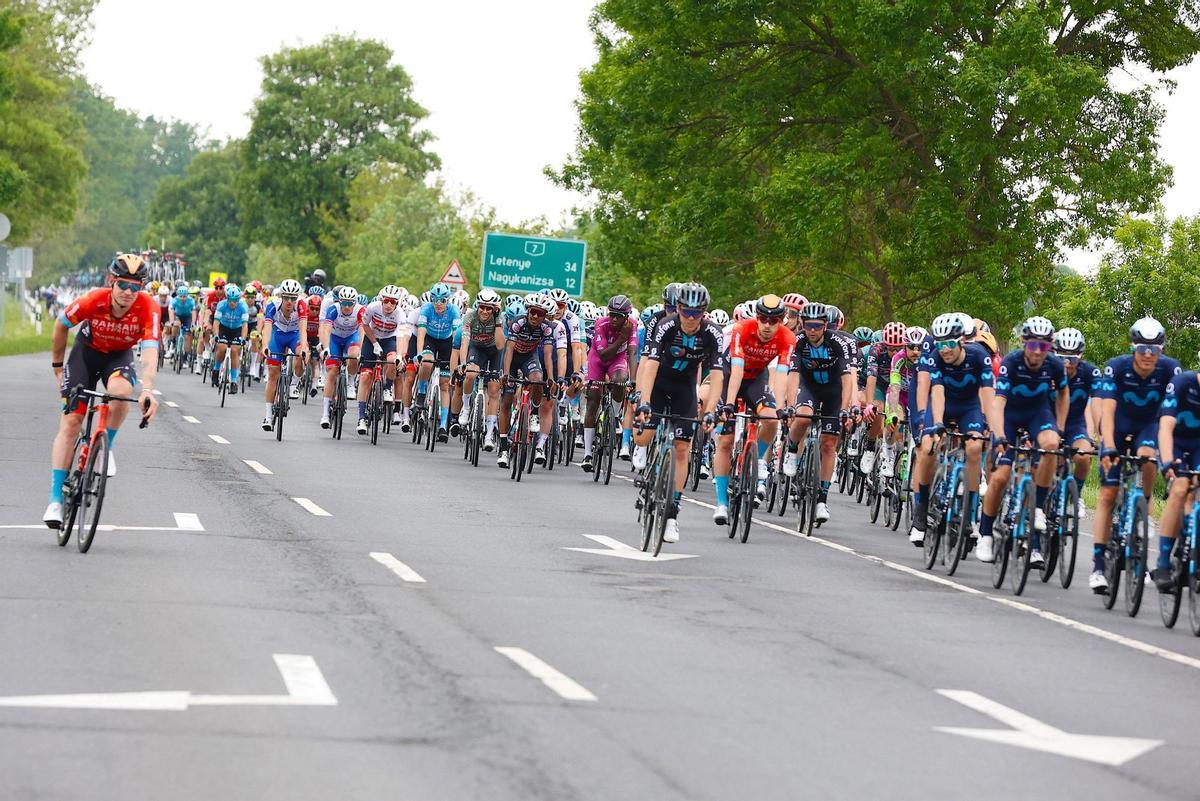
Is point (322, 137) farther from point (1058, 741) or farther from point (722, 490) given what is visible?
point (1058, 741)

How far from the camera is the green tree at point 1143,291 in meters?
29.8

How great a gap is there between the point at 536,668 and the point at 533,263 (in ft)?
126

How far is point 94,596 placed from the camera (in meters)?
10.5

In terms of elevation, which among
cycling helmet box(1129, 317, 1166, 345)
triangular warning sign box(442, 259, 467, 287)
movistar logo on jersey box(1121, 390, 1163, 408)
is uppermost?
triangular warning sign box(442, 259, 467, 287)

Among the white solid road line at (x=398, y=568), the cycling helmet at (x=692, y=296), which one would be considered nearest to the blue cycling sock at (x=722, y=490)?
the cycling helmet at (x=692, y=296)

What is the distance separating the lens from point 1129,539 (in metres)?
13.1

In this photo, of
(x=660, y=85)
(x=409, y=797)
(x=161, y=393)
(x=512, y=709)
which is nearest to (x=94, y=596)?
(x=512, y=709)

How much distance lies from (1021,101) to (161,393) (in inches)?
624

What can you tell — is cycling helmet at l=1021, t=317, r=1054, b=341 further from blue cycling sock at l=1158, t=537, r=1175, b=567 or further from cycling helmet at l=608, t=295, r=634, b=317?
cycling helmet at l=608, t=295, r=634, b=317

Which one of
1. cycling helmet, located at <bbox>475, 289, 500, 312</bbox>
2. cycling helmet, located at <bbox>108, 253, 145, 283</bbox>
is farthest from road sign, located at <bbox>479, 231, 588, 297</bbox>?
cycling helmet, located at <bbox>108, 253, 145, 283</bbox>

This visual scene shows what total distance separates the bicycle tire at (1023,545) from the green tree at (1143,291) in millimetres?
16078

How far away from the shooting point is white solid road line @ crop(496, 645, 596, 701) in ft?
27.3

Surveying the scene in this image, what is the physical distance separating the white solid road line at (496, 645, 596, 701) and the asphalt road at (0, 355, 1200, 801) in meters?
0.03

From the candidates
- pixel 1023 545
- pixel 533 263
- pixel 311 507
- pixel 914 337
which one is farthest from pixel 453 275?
pixel 1023 545
